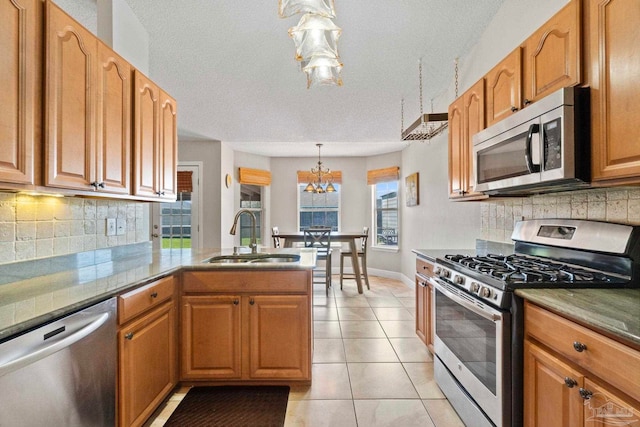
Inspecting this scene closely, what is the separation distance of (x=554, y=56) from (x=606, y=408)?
4.91 ft

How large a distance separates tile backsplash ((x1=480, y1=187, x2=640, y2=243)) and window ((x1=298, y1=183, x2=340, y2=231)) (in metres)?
4.12

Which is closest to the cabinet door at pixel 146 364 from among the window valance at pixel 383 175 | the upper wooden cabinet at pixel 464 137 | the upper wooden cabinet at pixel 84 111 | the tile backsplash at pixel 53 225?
the tile backsplash at pixel 53 225

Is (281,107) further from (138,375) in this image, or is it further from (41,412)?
(41,412)

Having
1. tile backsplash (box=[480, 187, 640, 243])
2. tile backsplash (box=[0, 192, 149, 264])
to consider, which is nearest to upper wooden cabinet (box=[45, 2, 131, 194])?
tile backsplash (box=[0, 192, 149, 264])

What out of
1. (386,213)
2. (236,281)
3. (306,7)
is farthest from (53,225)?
(386,213)

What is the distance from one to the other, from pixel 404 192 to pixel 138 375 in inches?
192

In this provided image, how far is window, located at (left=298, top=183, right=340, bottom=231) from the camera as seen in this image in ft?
22.2

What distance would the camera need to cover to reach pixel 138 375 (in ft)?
5.36

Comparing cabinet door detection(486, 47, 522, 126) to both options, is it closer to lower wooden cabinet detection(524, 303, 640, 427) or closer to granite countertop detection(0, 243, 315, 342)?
lower wooden cabinet detection(524, 303, 640, 427)

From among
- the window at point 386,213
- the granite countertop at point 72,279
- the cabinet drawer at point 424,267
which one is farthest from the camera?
the window at point 386,213

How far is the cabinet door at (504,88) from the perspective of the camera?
1.84 metres

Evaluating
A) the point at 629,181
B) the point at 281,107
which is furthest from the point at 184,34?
the point at 629,181

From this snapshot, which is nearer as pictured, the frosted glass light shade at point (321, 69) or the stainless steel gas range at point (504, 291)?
the stainless steel gas range at point (504, 291)

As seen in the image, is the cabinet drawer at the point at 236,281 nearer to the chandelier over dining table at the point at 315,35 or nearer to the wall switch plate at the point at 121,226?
the wall switch plate at the point at 121,226
